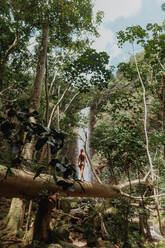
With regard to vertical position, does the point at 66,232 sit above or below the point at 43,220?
below

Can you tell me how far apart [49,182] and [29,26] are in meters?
6.66

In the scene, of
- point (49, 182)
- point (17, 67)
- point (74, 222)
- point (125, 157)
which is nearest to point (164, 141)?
point (125, 157)

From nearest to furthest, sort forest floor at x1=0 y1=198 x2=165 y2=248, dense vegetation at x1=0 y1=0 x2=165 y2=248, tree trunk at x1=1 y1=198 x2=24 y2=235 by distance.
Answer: dense vegetation at x1=0 y1=0 x2=165 y2=248 < forest floor at x1=0 y1=198 x2=165 y2=248 < tree trunk at x1=1 y1=198 x2=24 y2=235

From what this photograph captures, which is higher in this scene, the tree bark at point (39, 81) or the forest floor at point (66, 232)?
the tree bark at point (39, 81)

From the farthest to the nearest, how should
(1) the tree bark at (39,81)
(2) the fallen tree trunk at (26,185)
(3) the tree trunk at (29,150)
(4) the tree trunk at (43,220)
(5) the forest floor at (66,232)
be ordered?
(1) the tree bark at (39,81), (3) the tree trunk at (29,150), (5) the forest floor at (66,232), (4) the tree trunk at (43,220), (2) the fallen tree trunk at (26,185)

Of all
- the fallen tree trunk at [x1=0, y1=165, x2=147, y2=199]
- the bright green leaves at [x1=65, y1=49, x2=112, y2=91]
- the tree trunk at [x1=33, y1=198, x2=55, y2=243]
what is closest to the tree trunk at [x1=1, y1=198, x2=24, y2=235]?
the tree trunk at [x1=33, y1=198, x2=55, y2=243]

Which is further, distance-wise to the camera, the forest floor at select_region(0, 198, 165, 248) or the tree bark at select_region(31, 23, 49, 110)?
the tree bark at select_region(31, 23, 49, 110)

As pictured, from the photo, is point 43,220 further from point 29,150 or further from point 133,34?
point 133,34

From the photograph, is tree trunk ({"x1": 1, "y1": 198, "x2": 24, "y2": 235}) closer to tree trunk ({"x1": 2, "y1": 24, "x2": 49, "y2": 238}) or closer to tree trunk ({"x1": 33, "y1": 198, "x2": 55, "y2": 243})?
tree trunk ({"x1": 2, "y1": 24, "x2": 49, "y2": 238})

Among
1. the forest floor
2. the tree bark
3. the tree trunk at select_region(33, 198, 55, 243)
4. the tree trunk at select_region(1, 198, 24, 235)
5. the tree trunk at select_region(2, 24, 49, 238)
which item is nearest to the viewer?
the tree trunk at select_region(33, 198, 55, 243)

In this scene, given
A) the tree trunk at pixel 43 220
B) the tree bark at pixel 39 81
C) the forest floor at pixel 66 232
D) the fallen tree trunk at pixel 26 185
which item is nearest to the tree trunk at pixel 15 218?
the forest floor at pixel 66 232

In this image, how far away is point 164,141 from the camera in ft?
16.6

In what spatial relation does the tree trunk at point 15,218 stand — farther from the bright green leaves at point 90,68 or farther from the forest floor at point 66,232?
the bright green leaves at point 90,68

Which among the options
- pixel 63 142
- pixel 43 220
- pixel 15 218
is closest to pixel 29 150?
pixel 15 218
